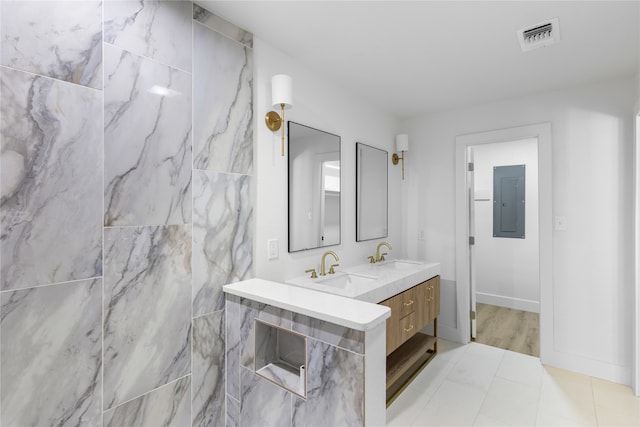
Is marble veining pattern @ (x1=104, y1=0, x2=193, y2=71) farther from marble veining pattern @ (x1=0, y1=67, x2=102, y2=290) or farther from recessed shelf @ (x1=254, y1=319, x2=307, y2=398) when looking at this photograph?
recessed shelf @ (x1=254, y1=319, x2=307, y2=398)

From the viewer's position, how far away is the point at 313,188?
2365 millimetres

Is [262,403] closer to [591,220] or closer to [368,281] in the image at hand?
[368,281]

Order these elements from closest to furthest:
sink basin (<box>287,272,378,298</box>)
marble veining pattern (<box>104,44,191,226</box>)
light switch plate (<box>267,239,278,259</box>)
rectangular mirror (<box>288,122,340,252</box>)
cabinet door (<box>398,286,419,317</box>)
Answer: marble veining pattern (<box>104,44,191,226</box>) → sink basin (<box>287,272,378,298</box>) → light switch plate (<box>267,239,278,259</box>) → rectangular mirror (<box>288,122,340,252</box>) → cabinet door (<box>398,286,419,317</box>)

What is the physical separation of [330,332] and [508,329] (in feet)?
10.3

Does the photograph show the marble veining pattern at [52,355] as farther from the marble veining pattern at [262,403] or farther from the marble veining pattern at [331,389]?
the marble veining pattern at [331,389]

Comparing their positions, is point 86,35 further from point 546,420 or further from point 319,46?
point 546,420

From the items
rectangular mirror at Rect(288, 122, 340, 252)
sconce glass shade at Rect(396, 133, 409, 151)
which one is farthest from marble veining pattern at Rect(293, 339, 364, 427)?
sconce glass shade at Rect(396, 133, 409, 151)

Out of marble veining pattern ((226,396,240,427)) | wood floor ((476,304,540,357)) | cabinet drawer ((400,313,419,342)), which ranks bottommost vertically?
wood floor ((476,304,540,357))

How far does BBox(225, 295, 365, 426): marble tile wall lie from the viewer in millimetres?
1303

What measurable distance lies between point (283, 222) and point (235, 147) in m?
0.58

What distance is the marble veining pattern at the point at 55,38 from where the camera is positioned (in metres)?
1.13

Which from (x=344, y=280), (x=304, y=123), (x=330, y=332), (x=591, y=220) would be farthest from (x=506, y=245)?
(x=330, y=332)

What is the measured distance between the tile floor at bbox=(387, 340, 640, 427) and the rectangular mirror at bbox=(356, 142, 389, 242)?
127 centimetres

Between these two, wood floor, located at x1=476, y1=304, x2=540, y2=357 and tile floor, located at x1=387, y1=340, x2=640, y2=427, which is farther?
wood floor, located at x1=476, y1=304, x2=540, y2=357
